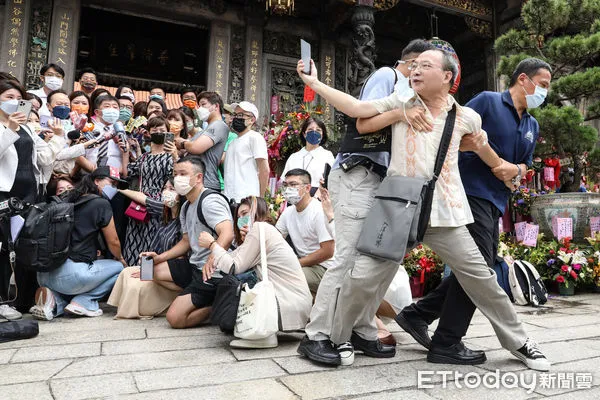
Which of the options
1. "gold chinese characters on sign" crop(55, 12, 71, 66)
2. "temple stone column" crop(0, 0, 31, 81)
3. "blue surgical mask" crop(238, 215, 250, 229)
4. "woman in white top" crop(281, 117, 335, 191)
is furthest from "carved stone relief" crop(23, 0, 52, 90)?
"blue surgical mask" crop(238, 215, 250, 229)

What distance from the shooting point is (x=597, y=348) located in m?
2.79

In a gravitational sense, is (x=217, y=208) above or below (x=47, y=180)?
below

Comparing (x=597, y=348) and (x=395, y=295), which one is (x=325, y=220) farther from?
(x=597, y=348)

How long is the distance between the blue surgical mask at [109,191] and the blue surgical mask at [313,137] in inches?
79.0

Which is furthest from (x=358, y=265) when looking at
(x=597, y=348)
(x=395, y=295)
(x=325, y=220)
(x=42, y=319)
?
(x=42, y=319)

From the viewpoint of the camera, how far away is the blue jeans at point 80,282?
3.62 meters

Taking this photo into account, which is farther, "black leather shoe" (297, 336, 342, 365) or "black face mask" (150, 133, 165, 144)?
"black face mask" (150, 133, 165, 144)

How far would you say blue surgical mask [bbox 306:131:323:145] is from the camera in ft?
16.2

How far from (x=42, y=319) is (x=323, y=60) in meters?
8.56

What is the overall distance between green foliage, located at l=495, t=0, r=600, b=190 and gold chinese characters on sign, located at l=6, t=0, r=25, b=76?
8.13 meters

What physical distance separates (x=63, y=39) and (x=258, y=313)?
8.32 metres

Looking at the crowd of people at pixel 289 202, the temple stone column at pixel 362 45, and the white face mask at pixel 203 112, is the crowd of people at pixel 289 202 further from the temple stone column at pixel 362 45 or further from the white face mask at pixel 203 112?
the temple stone column at pixel 362 45

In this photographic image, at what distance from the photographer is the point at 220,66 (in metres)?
9.82

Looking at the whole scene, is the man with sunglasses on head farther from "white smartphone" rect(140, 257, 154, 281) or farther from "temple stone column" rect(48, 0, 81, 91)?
"temple stone column" rect(48, 0, 81, 91)
